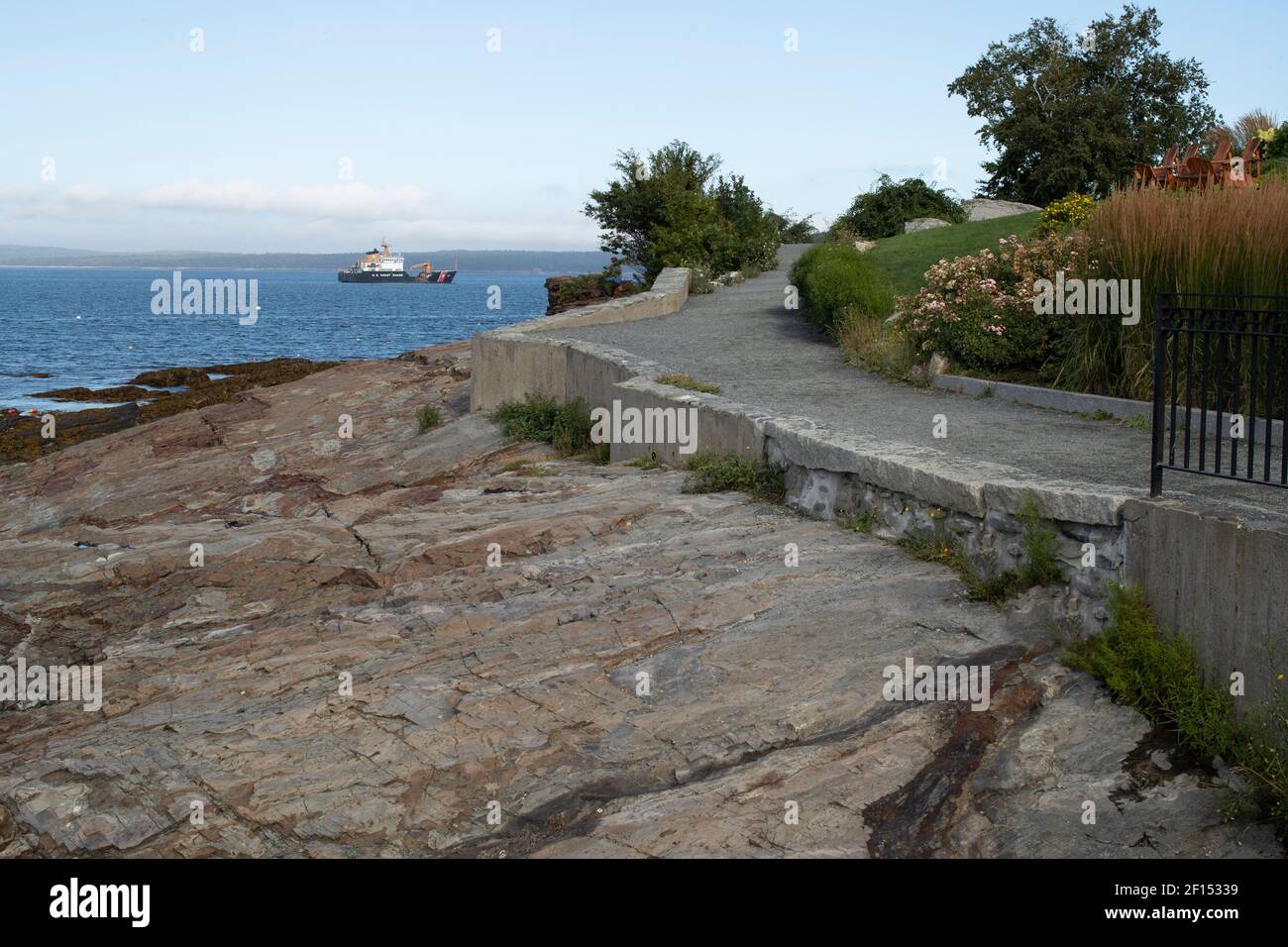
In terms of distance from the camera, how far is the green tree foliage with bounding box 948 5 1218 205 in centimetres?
3328

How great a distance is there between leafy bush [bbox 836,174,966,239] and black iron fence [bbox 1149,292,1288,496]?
1009 inches

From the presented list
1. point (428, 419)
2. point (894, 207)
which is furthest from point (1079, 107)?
point (428, 419)

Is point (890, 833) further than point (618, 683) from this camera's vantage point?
No

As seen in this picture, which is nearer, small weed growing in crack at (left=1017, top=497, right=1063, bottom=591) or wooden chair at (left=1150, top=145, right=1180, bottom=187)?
small weed growing in crack at (left=1017, top=497, right=1063, bottom=591)

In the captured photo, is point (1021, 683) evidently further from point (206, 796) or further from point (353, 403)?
point (353, 403)

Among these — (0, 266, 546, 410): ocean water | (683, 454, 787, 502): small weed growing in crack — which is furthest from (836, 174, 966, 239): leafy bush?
(683, 454, 787, 502): small weed growing in crack

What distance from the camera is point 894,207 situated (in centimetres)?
3597

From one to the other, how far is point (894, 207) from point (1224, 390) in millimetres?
28835

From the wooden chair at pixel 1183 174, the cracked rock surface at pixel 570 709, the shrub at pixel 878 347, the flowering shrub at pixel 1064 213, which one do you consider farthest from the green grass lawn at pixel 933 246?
the cracked rock surface at pixel 570 709

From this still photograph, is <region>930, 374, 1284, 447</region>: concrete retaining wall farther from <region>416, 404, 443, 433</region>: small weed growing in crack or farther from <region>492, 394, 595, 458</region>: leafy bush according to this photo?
<region>416, 404, 443, 433</region>: small weed growing in crack

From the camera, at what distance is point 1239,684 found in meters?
5.77

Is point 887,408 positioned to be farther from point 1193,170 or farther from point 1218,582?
point 1193,170

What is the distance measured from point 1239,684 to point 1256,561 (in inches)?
23.3

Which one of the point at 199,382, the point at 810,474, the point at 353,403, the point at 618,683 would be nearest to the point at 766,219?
the point at 199,382
